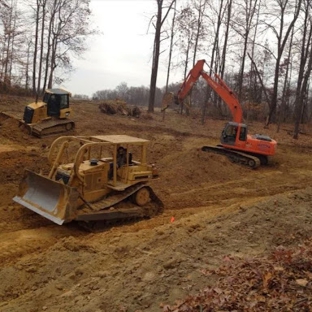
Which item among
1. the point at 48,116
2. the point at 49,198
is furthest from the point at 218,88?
the point at 49,198

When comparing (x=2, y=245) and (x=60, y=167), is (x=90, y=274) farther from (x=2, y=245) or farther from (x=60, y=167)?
(x=60, y=167)

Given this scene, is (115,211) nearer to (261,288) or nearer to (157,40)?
(261,288)

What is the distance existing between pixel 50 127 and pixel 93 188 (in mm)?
11052

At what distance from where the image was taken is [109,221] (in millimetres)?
10062

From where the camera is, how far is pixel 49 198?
9.62 metres

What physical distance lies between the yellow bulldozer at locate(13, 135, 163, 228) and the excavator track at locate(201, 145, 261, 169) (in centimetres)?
752

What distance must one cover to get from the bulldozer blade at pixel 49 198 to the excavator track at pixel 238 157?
10245 millimetres

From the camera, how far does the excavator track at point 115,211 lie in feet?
31.6

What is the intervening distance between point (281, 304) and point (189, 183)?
416 inches

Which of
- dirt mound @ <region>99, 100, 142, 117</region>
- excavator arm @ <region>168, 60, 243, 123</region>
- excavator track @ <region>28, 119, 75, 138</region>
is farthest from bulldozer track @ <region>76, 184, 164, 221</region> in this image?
dirt mound @ <region>99, 100, 142, 117</region>

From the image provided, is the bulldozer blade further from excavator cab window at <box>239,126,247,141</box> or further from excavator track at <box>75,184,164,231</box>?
excavator cab window at <box>239,126,247,141</box>

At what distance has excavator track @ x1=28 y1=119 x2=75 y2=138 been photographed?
65.4ft

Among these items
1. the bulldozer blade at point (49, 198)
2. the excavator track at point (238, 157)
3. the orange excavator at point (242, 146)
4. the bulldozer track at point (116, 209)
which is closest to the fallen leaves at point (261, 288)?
the bulldozer blade at point (49, 198)

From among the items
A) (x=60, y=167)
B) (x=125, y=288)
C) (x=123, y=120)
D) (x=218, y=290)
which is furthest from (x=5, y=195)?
(x=123, y=120)
